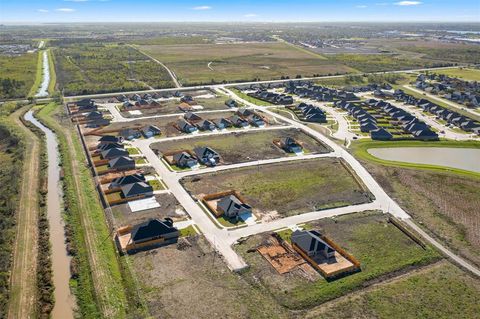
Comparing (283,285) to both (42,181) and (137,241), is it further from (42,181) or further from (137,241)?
(42,181)

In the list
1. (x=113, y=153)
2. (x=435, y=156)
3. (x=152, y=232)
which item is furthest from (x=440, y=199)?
(x=113, y=153)

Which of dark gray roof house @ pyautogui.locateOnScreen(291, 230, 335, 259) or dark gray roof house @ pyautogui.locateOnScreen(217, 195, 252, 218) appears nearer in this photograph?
dark gray roof house @ pyautogui.locateOnScreen(291, 230, 335, 259)

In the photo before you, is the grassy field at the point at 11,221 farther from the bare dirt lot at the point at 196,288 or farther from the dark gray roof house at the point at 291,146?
the dark gray roof house at the point at 291,146

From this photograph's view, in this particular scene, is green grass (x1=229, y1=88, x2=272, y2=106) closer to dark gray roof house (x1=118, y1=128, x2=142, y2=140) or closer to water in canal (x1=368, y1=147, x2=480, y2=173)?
dark gray roof house (x1=118, y1=128, x2=142, y2=140)

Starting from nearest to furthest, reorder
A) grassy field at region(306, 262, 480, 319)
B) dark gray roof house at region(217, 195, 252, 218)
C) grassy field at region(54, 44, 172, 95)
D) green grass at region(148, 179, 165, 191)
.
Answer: grassy field at region(306, 262, 480, 319), dark gray roof house at region(217, 195, 252, 218), green grass at region(148, 179, 165, 191), grassy field at region(54, 44, 172, 95)

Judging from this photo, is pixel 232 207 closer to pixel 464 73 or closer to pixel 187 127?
pixel 187 127

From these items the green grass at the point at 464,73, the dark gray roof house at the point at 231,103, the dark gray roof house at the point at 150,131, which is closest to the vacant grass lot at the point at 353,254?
the dark gray roof house at the point at 150,131

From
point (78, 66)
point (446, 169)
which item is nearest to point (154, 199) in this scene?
point (446, 169)

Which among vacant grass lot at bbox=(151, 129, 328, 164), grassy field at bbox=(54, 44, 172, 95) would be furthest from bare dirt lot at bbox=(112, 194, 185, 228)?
grassy field at bbox=(54, 44, 172, 95)
